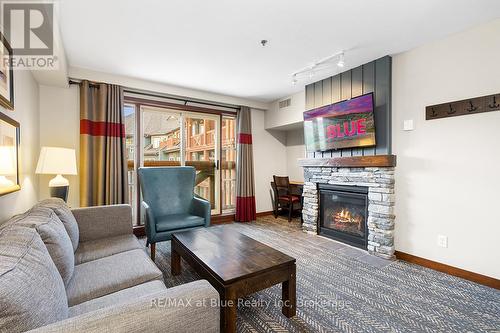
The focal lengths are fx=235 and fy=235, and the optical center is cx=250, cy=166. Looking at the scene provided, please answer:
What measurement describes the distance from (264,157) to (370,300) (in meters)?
3.47

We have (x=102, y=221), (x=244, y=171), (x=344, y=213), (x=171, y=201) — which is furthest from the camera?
(x=244, y=171)

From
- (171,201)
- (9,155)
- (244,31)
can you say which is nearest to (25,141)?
(9,155)

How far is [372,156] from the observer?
9.48ft

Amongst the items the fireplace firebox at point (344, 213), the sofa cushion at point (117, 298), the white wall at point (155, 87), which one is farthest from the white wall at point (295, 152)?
the sofa cushion at point (117, 298)

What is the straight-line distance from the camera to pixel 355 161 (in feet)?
10.0

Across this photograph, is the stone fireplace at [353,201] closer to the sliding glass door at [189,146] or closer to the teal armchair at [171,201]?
the sliding glass door at [189,146]

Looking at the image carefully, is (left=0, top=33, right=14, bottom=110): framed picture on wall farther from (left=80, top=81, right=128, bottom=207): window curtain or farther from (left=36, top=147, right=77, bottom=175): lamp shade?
(left=80, top=81, right=128, bottom=207): window curtain

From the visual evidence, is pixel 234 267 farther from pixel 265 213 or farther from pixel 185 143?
pixel 265 213

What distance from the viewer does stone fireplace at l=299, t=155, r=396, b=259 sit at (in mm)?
2799

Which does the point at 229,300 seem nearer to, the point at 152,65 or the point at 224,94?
the point at 152,65

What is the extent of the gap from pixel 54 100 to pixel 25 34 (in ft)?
4.89

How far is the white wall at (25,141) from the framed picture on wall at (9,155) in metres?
0.09

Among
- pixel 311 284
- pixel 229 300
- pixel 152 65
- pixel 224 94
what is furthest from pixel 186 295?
pixel 224 94

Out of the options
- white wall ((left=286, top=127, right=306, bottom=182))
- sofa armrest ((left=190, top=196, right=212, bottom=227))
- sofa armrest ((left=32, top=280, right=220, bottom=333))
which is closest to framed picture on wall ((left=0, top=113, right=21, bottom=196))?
sofa armrest ((left=32, top=280, right=220, bottom=333))
